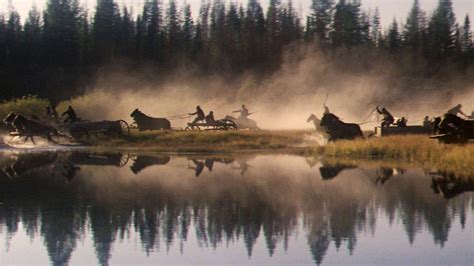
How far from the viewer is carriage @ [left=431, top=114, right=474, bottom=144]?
35656 millimetres

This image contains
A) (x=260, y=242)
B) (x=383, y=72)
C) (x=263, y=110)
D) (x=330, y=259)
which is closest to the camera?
(x=330, y=259)

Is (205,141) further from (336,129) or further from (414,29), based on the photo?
(414,29)

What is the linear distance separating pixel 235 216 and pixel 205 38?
99905mm

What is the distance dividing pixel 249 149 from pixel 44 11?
7691cm

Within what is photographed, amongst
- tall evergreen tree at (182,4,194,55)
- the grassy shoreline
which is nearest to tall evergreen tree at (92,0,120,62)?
tall evergreen tree at (182,4,194,55)

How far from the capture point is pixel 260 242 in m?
14.1

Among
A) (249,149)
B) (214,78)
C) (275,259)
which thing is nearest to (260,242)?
(275,259)

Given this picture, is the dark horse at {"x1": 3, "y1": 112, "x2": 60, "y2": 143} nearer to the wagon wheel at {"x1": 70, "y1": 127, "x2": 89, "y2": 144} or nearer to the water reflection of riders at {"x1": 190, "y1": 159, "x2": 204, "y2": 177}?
the wagon wheel at {"x1": 70, "y1": 127, "x2": 89, "y2": 144}

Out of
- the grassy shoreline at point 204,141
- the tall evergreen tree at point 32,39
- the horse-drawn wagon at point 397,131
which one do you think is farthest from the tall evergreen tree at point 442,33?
the horse-drawn wagon at point 397,131

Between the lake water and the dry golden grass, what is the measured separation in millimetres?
2627

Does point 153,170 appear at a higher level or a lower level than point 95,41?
lower

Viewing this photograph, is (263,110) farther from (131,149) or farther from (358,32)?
(131,149)

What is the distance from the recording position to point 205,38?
Answer: 379 ft

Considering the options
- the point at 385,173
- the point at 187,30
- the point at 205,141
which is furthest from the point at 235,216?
the point at 187,30
